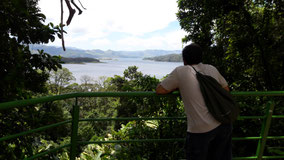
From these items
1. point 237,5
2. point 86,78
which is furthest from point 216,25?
point 86,78

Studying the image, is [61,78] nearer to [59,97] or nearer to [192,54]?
[59,97]

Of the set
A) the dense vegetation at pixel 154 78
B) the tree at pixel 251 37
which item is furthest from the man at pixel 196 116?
the tree at pixel 251 37

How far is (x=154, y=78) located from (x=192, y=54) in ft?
17.2

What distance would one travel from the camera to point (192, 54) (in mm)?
1734

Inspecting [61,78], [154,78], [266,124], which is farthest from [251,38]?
[61,78]

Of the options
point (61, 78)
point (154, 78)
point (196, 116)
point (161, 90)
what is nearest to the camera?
point (196, 116)

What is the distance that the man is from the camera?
5.39 feet

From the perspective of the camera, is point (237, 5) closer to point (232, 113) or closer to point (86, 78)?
point (232, 113)

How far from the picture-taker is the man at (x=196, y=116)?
1.64 meters

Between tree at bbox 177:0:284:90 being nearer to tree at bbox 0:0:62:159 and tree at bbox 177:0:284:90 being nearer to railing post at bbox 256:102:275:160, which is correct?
railing post at bbox 256:102:275:160

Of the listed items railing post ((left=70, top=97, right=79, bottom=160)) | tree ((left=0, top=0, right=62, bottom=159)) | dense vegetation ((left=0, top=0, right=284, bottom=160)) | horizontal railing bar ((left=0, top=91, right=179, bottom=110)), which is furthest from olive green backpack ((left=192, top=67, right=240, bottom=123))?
tree ((left=0, top=0, right=62, bottom=159))

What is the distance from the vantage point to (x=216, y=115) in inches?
64.4

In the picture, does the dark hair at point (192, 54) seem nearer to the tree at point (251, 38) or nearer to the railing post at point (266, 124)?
the railing post at point (266, 124)

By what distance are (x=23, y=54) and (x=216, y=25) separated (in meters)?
7.86
